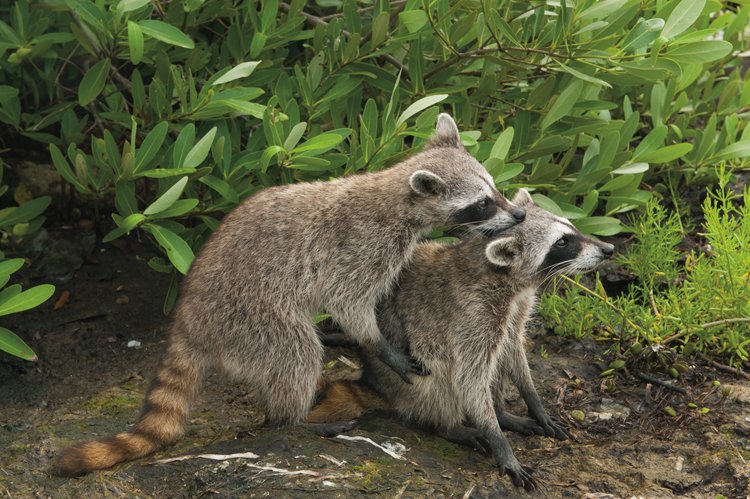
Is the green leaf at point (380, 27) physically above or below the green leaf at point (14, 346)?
above

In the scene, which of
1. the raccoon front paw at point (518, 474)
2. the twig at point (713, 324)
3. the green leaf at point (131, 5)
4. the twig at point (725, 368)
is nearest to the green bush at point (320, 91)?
the green leaf at point (131, 5)

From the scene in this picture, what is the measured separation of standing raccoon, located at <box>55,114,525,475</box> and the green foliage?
111 cm

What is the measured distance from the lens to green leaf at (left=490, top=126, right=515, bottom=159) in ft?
18.6

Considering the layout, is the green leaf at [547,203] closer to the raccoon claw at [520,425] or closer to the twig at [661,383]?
the twig at [661,383]

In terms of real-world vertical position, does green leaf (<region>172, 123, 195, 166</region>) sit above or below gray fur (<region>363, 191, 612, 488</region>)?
above

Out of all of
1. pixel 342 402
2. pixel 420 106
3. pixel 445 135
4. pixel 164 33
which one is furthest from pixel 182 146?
pixel 342 402

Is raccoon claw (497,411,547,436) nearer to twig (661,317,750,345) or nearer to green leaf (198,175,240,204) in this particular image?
twig (661,317,750,345)

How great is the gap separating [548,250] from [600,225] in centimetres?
107

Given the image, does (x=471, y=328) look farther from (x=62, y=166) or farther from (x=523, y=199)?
(x=62, y=166)

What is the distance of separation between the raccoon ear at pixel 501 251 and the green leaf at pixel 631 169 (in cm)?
134

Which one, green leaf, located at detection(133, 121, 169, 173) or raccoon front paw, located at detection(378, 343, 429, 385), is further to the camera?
green leaf, located at detection(133, 121, 169, 173)

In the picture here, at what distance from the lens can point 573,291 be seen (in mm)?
6066

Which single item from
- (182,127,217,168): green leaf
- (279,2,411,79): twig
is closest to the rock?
(279,2,411,79): twig

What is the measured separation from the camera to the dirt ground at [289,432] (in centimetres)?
454
